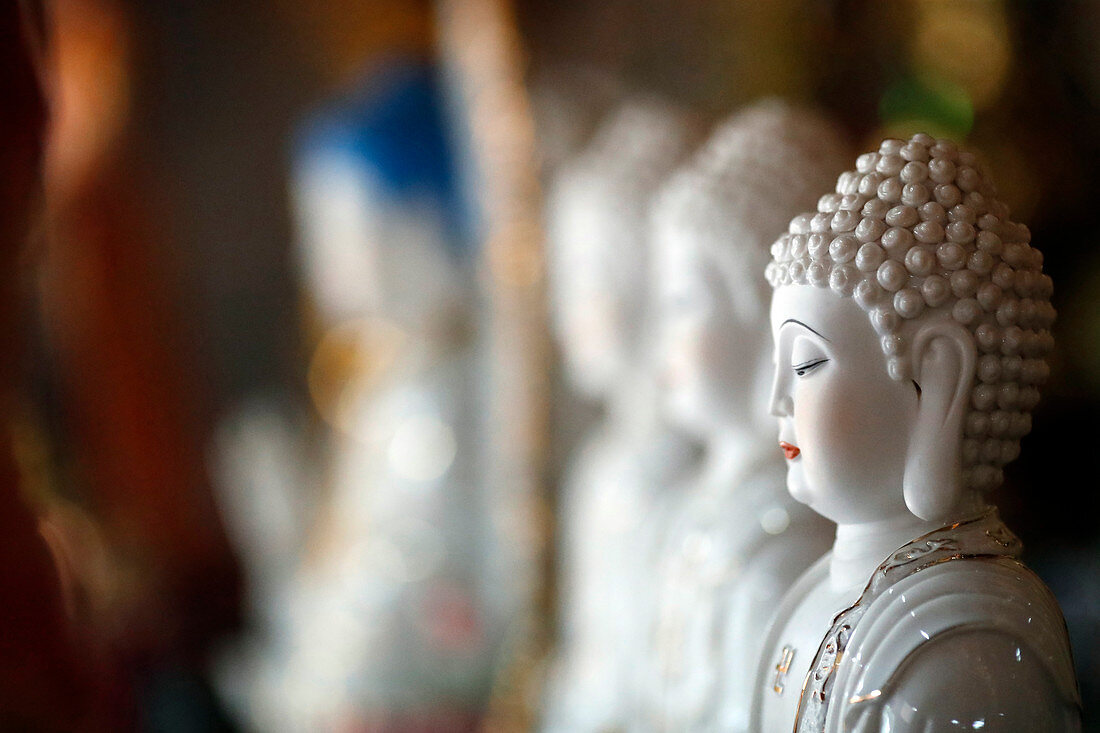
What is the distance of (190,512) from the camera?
118 inches

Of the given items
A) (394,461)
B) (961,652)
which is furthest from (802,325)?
(394,461)

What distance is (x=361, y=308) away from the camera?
2.54m

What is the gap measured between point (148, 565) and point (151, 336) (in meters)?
0.65

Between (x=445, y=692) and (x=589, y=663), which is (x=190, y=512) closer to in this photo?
(x=445, y=692)

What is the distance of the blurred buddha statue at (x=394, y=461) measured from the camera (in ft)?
7.57

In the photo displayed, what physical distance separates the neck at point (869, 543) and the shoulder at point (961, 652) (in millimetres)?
78

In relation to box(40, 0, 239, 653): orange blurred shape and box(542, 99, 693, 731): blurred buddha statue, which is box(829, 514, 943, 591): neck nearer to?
box(542, 99, 693, 731): blurred buddha statue

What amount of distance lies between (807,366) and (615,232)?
873mm

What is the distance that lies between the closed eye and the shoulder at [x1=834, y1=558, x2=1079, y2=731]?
0.20 meters

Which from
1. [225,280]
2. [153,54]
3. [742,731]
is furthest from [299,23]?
[742,731]

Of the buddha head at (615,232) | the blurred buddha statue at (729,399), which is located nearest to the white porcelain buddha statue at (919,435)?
the blurred buddha statue at (729,399)

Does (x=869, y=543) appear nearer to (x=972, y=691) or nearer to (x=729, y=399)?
(x=972, y=691)

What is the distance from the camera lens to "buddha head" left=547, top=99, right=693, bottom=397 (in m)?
1.72

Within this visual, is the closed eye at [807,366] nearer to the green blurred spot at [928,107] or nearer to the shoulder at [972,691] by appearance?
the shoulder at [972,691]
